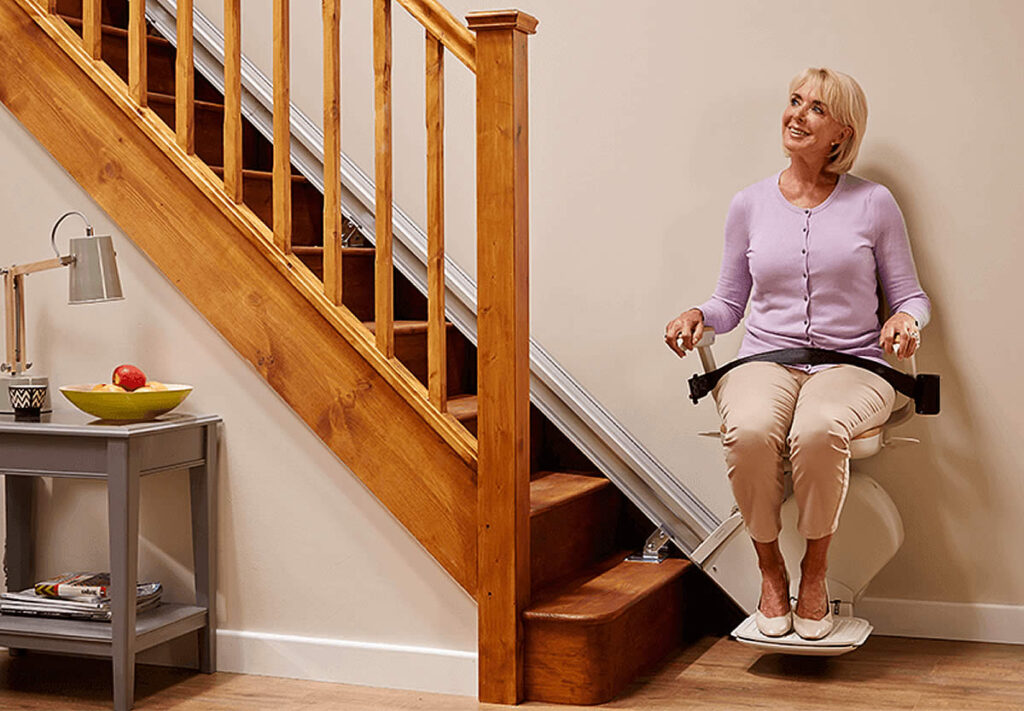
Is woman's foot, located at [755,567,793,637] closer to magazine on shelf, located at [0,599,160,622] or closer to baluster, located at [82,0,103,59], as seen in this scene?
magazine on shelf, located at [0,599,160,622]

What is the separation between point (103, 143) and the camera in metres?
3.19

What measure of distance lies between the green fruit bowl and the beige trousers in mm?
1306

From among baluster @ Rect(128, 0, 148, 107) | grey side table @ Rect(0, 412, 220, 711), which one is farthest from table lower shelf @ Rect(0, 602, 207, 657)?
baluster @ Rect(128, 0, 148, 107)

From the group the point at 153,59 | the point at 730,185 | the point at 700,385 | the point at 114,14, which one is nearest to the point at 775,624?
the point at 700,385

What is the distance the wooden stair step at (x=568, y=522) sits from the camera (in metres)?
3.09

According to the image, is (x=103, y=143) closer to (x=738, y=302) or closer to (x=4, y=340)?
(x=4, y=340)

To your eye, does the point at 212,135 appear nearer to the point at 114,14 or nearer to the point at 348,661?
the point at 114,14

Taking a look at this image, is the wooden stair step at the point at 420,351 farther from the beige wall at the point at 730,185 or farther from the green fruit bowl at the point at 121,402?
the green fruit bowl at the point at 121,402

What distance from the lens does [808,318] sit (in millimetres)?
3248

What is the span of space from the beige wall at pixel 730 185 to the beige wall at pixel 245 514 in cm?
98

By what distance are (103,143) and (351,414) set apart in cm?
92

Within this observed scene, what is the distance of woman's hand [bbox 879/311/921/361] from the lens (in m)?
2.93

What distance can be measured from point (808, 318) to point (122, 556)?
1716mm

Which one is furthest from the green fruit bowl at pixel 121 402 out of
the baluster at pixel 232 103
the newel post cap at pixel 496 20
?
the newel post cap at pixel 496 20
